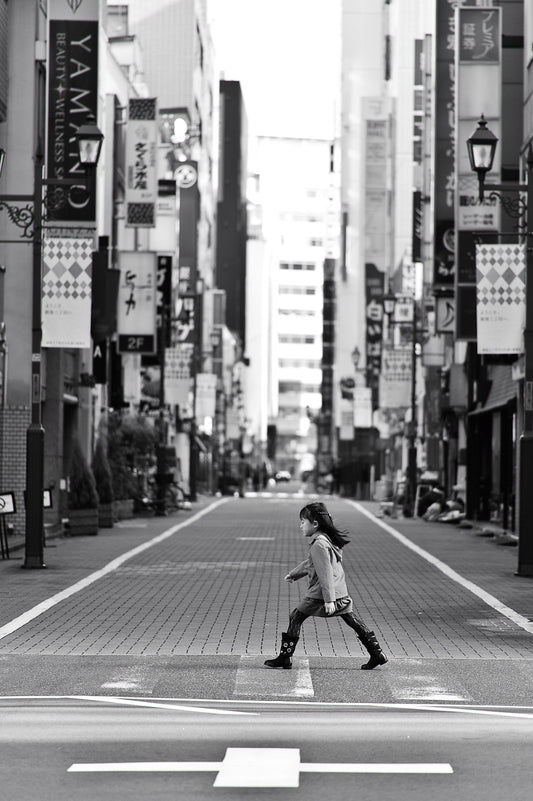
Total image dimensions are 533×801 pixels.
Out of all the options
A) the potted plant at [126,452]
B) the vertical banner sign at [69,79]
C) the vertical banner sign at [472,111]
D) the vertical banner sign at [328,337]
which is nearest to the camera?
the vertical banner sign at [69,79]

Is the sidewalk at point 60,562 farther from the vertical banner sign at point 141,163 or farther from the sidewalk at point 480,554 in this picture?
the vertical banner sign at point 141,163

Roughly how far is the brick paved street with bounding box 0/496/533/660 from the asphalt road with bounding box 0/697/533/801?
10.9 ft

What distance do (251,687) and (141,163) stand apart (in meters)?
37.5

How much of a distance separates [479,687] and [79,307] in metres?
14.7

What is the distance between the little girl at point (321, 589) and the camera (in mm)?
13047

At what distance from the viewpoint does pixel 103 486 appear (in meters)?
37.6

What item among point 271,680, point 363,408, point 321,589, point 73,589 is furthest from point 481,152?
point 363,408

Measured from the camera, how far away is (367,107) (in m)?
133

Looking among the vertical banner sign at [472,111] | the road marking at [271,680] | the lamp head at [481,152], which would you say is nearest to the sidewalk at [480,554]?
the vertical banner sign at [472,111]

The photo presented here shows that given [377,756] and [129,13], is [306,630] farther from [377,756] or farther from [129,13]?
[129,13]

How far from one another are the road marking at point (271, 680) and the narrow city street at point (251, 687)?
0.02 metres

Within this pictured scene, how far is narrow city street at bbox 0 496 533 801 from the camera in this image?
8.55 m

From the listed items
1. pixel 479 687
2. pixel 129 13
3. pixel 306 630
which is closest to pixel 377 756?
pixel 479 687

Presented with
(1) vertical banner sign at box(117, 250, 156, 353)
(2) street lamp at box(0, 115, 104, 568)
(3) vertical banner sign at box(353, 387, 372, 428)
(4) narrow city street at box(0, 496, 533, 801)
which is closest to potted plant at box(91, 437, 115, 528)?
(1) vertical banner sign at box(117, 250, 156, 353)
